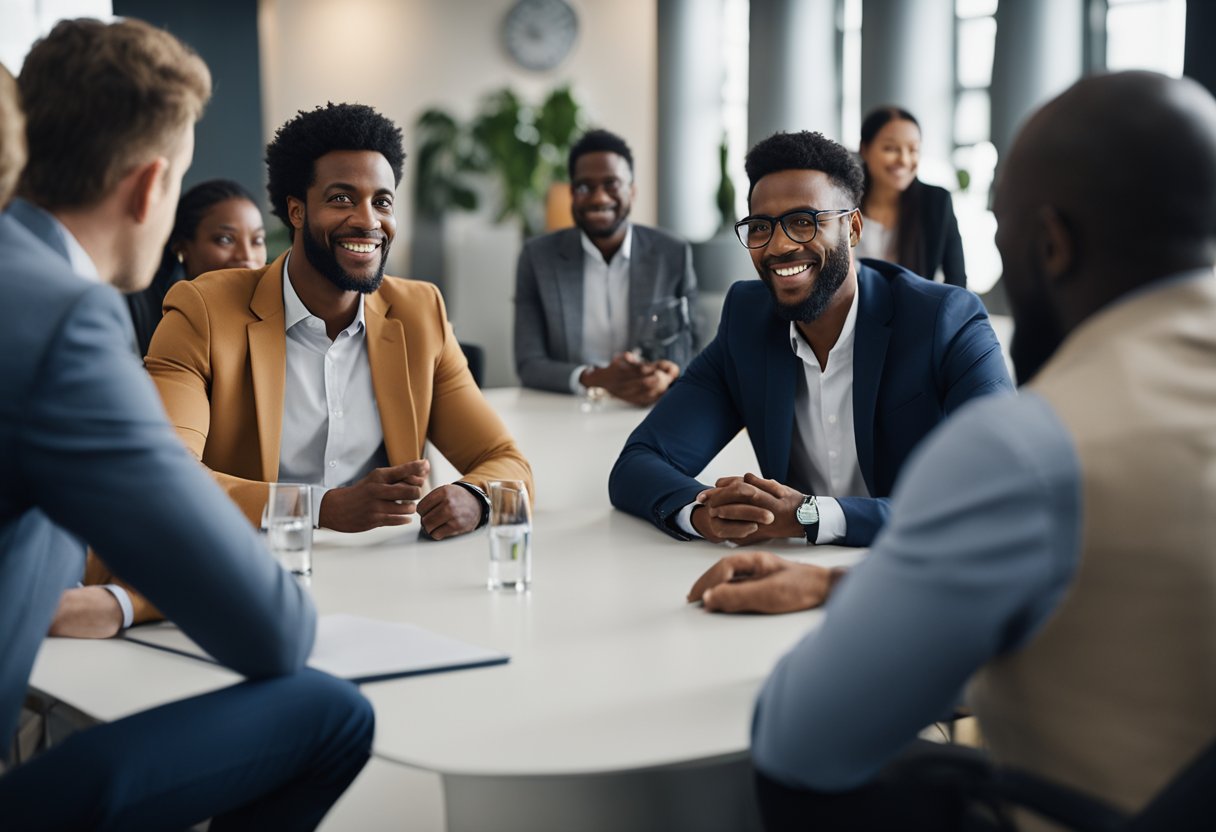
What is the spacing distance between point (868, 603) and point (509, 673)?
58cm

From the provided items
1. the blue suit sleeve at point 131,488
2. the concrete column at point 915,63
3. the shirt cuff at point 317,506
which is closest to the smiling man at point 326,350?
the shirt cuff at point 317,506

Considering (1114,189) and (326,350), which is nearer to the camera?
(1114,189)

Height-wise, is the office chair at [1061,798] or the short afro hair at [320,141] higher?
the short afro hair at [320,141]

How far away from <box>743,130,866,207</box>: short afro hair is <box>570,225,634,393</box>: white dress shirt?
2293mm

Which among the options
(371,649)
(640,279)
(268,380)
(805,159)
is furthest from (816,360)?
(640,279)

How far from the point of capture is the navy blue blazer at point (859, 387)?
2.28 meters

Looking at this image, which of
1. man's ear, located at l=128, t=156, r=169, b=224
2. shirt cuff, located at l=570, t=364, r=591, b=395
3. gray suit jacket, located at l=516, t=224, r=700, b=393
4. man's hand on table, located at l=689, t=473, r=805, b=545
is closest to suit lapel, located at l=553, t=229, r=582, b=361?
gray suit jacket, located at l=516, t=224, r=700, b=393

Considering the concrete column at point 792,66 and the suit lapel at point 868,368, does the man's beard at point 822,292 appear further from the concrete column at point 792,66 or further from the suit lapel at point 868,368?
the concrete column at point 792,66

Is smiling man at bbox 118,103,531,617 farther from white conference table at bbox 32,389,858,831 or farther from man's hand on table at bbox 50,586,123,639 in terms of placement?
man's hand on table at bbox 50,586,123,639

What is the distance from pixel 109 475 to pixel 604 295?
13.0ft

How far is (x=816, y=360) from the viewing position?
96.7 inches

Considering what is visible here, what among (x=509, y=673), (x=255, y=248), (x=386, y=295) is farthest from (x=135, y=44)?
(x=255, y=248)

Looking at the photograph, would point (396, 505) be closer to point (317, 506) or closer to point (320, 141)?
point (317, 506)

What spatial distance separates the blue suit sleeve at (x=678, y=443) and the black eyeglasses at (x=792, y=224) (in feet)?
0.58
